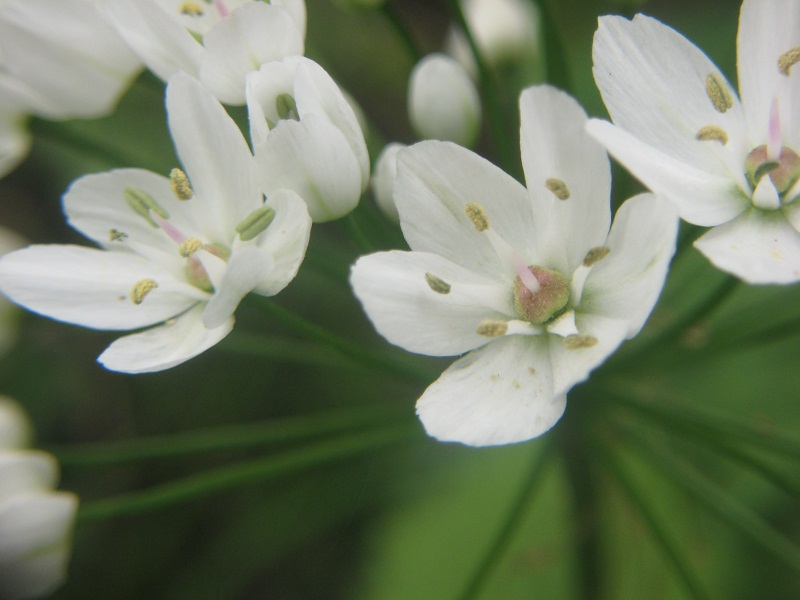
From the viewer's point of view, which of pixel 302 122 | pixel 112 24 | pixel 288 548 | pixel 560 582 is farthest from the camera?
pixel 288 548

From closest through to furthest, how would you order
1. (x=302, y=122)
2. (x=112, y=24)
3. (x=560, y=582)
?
(x=302, y=122) < (x=112, y=24) < (x=560, y=582)

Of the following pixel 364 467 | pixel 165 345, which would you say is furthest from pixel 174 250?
pixel 364 467

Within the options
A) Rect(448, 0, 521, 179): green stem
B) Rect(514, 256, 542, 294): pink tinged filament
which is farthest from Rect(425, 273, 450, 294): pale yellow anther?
Rect(448, 0, 521, 179): green stem

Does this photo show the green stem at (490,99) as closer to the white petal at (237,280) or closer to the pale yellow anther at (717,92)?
the pale yellow anther at (717,92)

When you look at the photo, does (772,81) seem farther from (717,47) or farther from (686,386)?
(717,47)

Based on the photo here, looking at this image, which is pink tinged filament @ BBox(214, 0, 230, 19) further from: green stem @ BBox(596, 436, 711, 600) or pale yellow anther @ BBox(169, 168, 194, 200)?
green stem @ BBox(596, 436, 711, 600)

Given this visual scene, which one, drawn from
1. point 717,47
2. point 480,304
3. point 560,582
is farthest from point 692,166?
point 717,47

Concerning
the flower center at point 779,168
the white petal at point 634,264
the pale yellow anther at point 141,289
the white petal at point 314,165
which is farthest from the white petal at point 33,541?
the flower center at point 779,168
